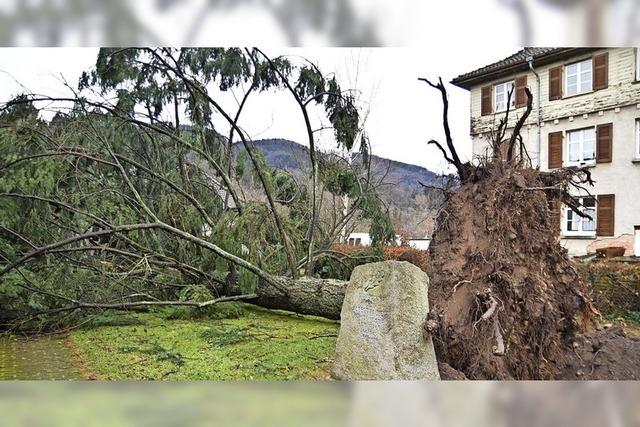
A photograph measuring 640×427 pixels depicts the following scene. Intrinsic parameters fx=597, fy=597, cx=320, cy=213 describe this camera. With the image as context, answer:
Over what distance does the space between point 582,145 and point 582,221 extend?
1.39 feet

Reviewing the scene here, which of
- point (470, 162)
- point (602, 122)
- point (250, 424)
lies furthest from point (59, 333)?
point (602, 122)

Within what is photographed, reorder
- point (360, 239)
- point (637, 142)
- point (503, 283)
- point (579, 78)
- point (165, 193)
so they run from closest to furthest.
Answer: point (503, 283)
point (637, 142)
point (579, 78)
point (360, 239)
point (165, 193)

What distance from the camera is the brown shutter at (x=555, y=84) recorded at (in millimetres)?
3361

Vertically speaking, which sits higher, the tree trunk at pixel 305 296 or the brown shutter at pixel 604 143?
the brown shutter at pixel 604 143

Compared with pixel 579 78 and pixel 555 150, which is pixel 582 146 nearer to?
pixel 555 150

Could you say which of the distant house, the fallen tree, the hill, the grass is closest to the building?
the hill

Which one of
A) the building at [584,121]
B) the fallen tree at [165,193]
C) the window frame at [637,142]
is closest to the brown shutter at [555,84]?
the building at [584,121]

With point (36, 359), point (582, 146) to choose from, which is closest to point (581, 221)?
point (582, 146)

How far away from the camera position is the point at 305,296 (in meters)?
3.76

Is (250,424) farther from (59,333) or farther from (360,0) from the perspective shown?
(360,0)

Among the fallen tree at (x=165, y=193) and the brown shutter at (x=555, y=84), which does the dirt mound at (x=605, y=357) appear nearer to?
the fallen tree at (x=165, y=193)

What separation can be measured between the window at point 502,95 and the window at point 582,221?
68cm

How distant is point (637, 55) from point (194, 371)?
2990 mm

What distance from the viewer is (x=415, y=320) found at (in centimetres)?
308
